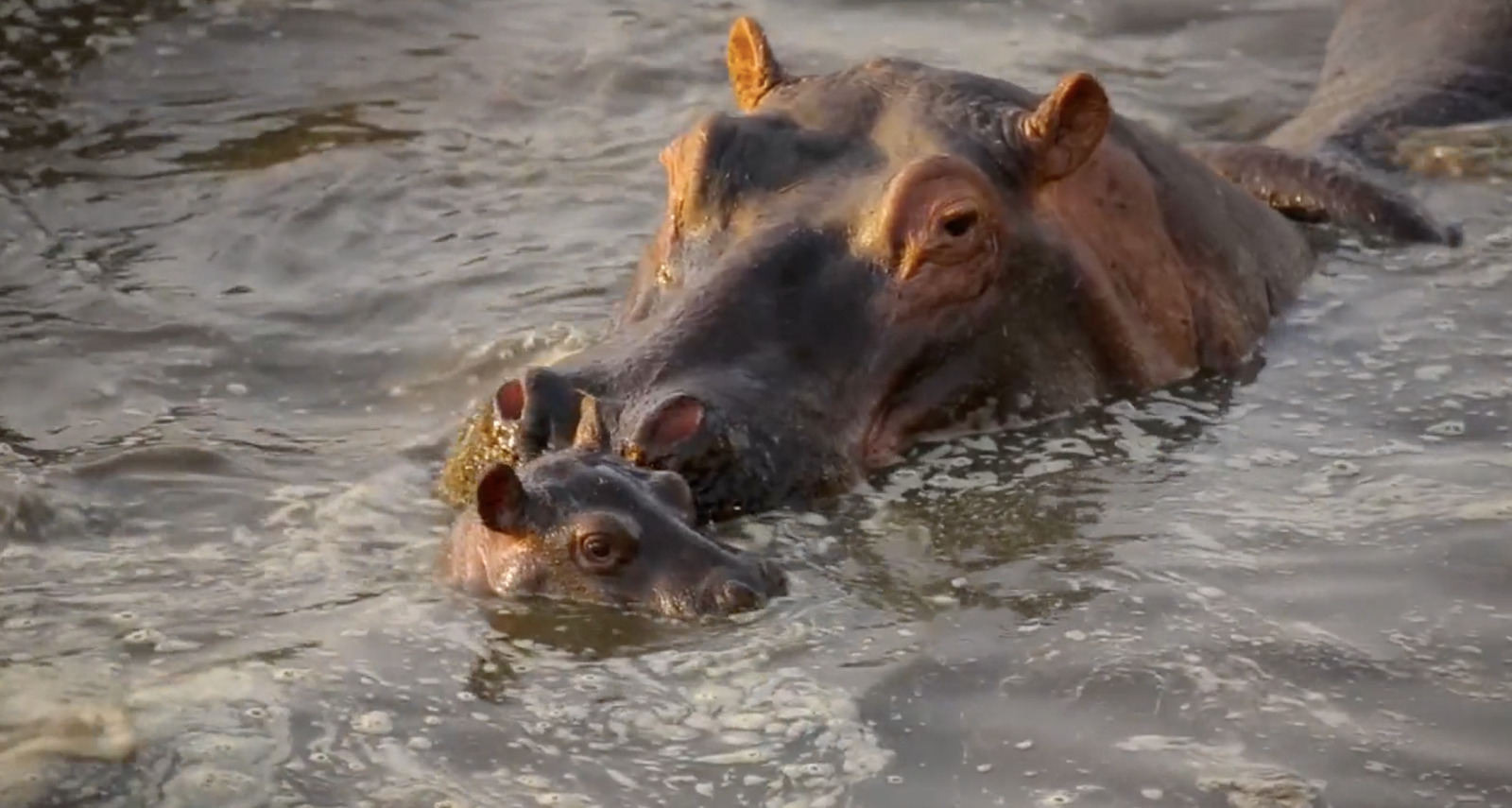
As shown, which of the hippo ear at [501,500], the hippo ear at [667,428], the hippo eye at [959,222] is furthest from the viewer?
the hippo eye at [959,222]

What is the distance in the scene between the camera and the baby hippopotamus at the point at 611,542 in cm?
446

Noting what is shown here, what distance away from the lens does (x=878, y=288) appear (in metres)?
5.48

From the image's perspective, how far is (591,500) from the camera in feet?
14.7

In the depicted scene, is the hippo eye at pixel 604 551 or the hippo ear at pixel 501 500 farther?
the hippo eye at pixel 604 551

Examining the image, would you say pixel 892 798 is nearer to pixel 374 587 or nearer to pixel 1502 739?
pixel 1502 739

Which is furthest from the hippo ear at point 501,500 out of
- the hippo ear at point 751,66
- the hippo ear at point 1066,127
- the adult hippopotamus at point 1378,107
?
the adult hippopotamus at point 1378,107

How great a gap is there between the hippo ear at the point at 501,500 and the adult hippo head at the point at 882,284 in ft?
1.21

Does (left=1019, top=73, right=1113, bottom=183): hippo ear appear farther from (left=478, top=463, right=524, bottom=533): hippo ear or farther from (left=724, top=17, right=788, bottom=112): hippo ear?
(left=478, top=463, right=524, bottom=533): hippo ear

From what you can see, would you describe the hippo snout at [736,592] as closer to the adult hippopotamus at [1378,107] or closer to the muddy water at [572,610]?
the muddy water at [572,610]

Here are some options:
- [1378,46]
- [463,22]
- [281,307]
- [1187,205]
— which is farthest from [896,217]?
[463,22]

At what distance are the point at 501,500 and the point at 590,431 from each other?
35cm

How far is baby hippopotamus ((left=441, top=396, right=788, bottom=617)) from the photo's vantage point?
176 inches

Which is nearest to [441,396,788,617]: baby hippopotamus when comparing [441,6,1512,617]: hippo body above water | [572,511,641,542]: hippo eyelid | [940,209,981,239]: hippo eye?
[572,511,641,542]: hippo eyelid

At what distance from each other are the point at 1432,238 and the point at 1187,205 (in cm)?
128
